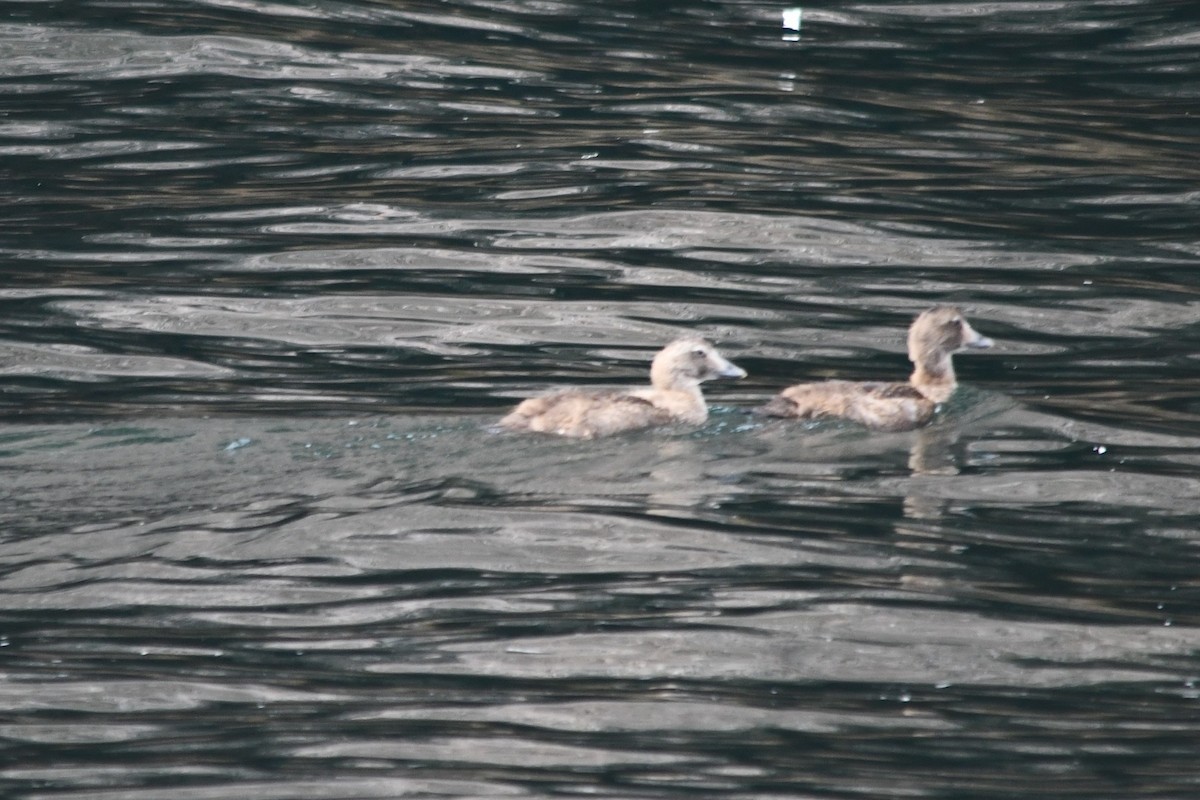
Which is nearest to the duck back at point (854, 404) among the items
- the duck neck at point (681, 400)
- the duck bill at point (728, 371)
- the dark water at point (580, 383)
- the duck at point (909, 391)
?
the duck at point (909, 391)

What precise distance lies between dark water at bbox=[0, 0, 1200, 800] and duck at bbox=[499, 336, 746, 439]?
13 centimetres

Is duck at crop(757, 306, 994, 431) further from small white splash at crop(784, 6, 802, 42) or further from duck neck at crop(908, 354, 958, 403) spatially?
small white splash at crop(784, 6, 802, 42)

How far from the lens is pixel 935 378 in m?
10.1

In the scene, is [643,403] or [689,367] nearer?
[643,403]

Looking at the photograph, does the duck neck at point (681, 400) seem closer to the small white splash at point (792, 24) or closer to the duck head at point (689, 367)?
the duck head at point (689, 367)

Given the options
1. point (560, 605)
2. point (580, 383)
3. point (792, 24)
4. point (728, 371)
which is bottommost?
point (560, 605)

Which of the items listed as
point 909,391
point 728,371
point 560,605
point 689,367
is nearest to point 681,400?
point 689,367

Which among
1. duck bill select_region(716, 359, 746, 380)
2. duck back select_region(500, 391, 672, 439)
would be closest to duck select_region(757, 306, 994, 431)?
duck bill select_region(716, 359, 746, 380)

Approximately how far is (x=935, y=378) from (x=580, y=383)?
1.86m

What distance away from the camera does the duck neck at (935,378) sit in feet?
32.9

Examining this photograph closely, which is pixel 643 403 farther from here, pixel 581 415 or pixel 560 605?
pixel 560 605

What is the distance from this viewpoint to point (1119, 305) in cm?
1133

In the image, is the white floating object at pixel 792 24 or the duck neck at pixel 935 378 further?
the white floating object at pixel 792 24

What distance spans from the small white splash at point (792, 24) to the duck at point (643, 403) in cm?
654
